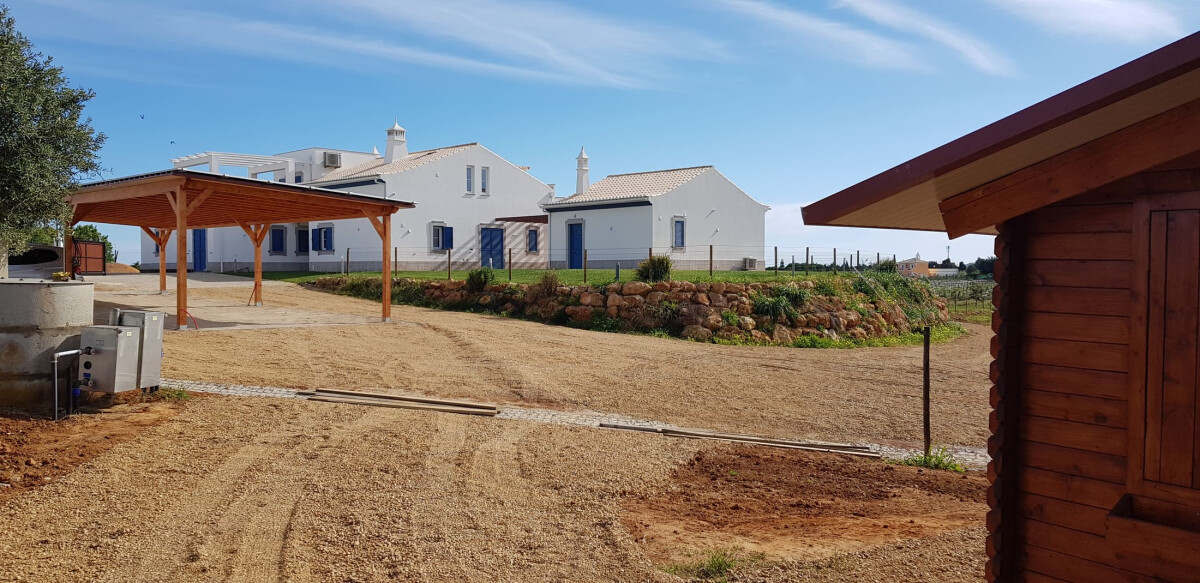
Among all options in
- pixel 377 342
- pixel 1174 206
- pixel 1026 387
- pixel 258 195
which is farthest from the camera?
pixel 258 195

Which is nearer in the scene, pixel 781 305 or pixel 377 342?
pixel 377 342

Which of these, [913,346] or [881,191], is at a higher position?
[881,191]

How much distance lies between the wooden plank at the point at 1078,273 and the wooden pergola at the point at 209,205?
13972 mm

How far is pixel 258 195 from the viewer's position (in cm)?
1608

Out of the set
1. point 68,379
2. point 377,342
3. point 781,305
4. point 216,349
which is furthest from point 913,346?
point 68,379

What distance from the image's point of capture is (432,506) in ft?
19.9

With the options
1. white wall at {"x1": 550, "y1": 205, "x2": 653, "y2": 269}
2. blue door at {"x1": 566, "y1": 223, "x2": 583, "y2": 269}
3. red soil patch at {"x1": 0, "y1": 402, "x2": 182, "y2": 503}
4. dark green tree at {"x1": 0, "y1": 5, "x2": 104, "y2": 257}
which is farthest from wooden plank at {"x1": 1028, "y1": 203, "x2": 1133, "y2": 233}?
blue door at {"x1": 566, "y1": 223, "x2": 583, "y2": 269}

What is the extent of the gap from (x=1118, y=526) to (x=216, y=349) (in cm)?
1299

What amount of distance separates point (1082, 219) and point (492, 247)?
33.5 meters

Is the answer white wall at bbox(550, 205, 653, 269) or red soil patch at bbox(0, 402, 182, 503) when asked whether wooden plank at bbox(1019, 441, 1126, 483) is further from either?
white wall at bbox(550, 205, 653, 269)

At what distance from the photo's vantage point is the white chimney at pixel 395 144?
38000mm

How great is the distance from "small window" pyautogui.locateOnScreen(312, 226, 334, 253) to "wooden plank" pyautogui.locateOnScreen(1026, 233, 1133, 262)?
107ft

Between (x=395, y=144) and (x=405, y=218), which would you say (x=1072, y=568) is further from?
(x=395, y=144)

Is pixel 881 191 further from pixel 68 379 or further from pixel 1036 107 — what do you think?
pixel 68 379
